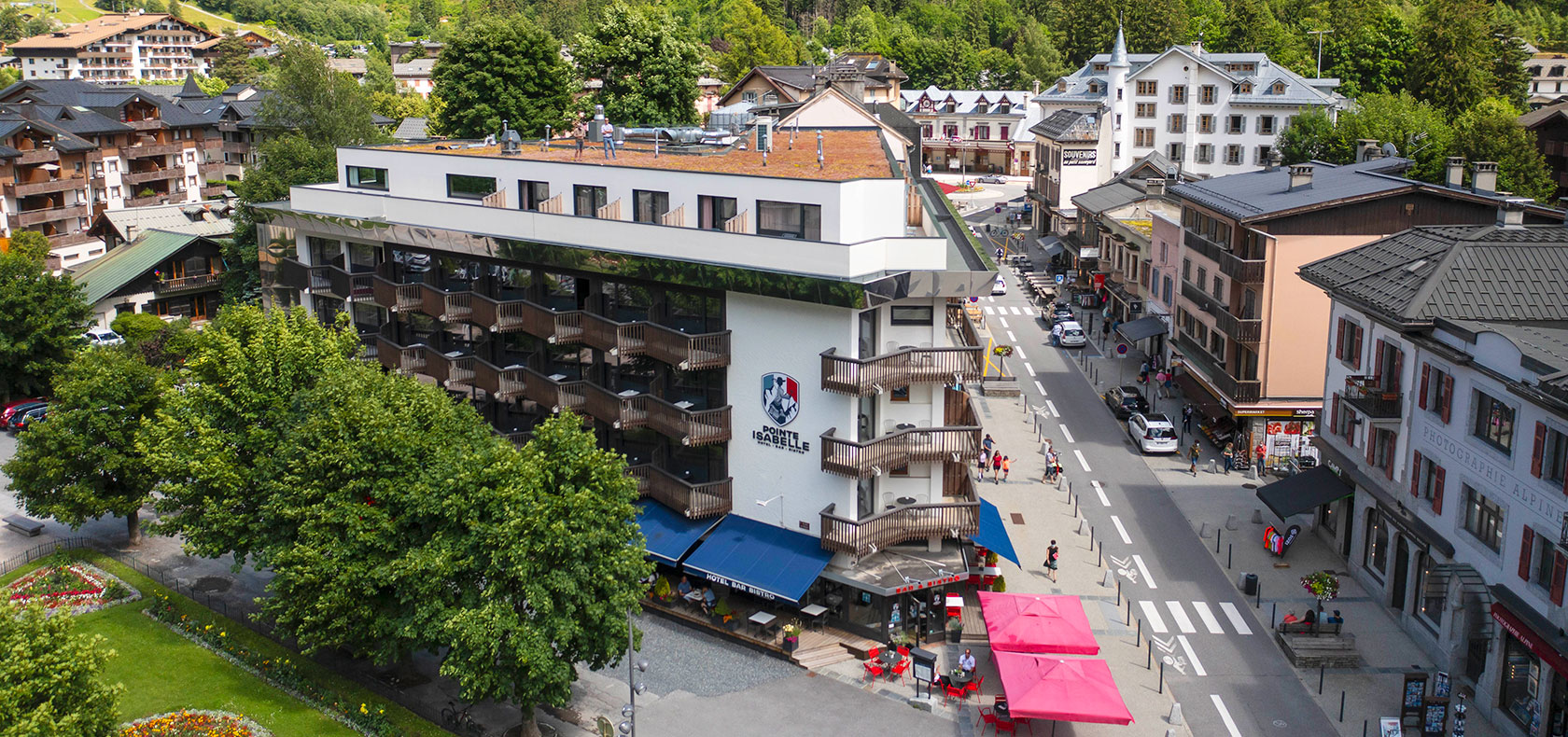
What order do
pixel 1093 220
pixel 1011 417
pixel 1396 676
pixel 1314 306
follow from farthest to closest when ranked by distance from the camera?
pixel 1093 220, pixel 1011 417, pixel 1314 306, pixel 1396 676

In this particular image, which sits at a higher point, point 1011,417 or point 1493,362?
point 1493,362

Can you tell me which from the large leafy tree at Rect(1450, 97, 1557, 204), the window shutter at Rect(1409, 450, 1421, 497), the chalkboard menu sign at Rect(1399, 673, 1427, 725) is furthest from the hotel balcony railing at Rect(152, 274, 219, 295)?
the large leafy tree at Rect(1450, 97, 1557, 204)

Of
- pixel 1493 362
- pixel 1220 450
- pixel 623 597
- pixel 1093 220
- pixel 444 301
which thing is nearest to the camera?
pixel 623 597

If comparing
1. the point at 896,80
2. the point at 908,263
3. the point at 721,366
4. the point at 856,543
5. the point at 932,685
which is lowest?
the point at 932,685

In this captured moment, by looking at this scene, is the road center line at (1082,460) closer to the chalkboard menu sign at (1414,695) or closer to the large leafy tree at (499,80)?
the chalkboard menu sign at (1414,695)

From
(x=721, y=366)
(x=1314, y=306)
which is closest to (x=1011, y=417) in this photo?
(x=1314, y=306)

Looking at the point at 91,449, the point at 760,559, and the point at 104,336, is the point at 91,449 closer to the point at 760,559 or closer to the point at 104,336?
the point at 760,559

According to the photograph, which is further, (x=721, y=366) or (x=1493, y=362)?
(x=721, y=366)

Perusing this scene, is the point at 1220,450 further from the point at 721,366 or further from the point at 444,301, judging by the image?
the point at 444,301
